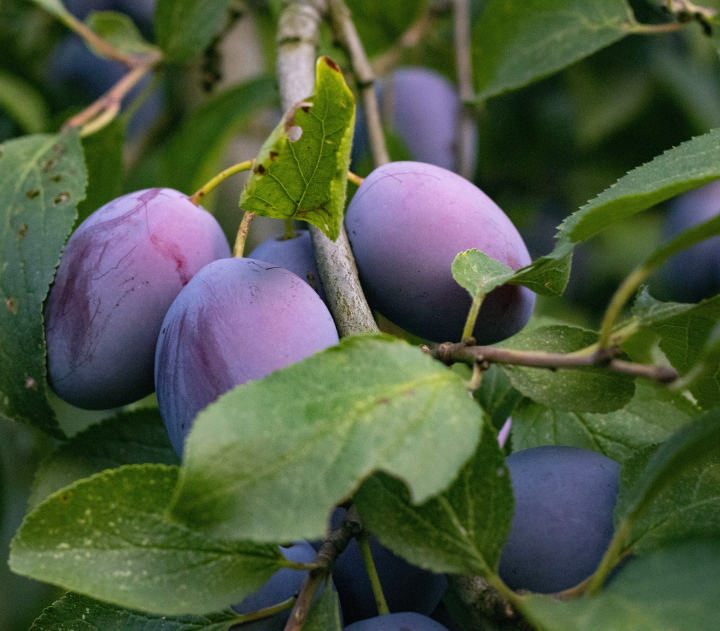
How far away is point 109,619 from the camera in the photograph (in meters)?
0.45

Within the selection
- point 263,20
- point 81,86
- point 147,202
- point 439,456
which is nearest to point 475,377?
point 439,456

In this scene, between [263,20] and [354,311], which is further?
[263,20]

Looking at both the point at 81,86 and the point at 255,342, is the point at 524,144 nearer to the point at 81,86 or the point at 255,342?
the point at 81,86

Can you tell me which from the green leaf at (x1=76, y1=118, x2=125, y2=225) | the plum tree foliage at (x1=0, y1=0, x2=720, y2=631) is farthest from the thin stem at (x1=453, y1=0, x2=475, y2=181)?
the green leaf at (x1=76, y1=118, x2=125, y2=225)

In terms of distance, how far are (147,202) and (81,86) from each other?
100 cm

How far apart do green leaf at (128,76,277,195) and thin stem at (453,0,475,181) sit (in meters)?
0.28

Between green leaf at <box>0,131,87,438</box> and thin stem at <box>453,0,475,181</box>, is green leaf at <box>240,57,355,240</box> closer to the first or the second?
green leaf at <box>0,131,87,438</box>

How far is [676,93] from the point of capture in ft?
4.56

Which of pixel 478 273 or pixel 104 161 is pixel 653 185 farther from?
pixel 104 161

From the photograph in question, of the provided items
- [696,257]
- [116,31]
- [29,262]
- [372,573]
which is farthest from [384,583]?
[696,257]

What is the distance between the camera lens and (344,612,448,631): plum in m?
0.42

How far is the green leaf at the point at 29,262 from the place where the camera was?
0.57 metres

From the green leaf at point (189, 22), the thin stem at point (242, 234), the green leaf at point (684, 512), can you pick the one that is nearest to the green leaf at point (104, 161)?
the green leaf at point (189, 22)

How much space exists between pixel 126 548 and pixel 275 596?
0.42ft
